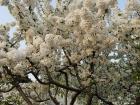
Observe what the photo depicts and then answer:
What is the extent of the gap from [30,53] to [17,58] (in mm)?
787

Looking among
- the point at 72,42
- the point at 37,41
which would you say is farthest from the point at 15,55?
the point at 72,42

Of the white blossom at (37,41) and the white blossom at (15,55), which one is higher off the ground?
the white blossom at (37,41)

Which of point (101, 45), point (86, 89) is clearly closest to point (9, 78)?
Result: point (86, 89)

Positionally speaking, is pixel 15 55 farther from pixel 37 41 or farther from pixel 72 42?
pixel 72 42

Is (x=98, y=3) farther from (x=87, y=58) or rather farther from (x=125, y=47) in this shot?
(x=125, y=47)

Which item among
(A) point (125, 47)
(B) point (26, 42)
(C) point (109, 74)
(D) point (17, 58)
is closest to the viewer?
(D) point (17, 58)

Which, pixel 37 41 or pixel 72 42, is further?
pixel 72 42

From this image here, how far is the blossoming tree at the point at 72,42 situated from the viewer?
14344 millimetres

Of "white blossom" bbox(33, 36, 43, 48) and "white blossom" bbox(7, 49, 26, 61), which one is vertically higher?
"white blossom" bbox(33, 36, 43, 48)

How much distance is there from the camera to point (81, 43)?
49.2 feet

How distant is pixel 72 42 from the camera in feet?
51.3

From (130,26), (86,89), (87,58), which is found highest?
(130,26)

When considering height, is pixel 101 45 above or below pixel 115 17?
below

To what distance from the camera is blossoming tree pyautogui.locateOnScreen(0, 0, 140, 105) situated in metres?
14.3
